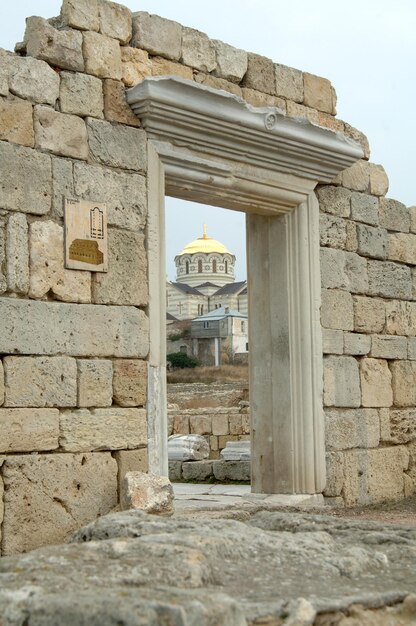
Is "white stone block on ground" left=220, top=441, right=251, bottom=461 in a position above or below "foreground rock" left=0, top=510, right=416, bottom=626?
below

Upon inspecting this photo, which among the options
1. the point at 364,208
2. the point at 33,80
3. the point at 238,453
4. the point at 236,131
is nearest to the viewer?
the point at 33,80

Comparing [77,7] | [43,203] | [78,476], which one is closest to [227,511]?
[78,476]

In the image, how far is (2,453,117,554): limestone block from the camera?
18.7 ft

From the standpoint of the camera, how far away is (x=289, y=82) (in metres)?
8.12

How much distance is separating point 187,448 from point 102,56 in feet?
20.2

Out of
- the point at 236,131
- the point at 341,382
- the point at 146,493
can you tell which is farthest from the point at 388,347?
the point at 146,493

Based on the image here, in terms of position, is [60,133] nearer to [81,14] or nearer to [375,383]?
[81,14]

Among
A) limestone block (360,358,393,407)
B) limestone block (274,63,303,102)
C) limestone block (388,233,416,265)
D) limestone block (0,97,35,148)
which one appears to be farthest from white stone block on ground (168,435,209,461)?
limestone block (0,97,35,148)

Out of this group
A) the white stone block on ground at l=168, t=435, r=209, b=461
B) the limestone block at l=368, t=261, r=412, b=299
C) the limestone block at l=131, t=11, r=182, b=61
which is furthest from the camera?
the white stone block on ground at l=168, t=435, r=209, b=461

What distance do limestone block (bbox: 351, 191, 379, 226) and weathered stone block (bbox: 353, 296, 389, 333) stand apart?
0.75 metres

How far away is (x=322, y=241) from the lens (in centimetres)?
826

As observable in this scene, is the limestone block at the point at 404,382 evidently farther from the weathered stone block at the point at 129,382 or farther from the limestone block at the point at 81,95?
the limestone block at the point at 81,95

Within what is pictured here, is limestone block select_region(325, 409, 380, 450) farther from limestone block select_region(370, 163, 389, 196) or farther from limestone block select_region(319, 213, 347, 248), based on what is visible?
limestone block select_region(370, 163, 389, 196)

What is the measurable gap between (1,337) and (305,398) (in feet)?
9.82
